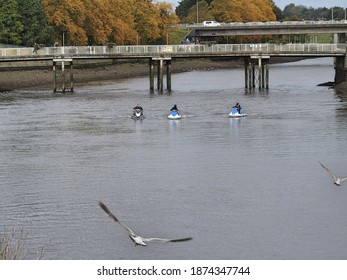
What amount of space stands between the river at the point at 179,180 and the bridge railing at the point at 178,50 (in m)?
19.9

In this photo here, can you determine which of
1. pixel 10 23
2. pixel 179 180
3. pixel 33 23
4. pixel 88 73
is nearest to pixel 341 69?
pixel 33 23

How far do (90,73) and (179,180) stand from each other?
98.3 meters

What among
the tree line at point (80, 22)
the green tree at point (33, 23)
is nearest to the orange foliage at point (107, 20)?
the tree line at point (80, 22)

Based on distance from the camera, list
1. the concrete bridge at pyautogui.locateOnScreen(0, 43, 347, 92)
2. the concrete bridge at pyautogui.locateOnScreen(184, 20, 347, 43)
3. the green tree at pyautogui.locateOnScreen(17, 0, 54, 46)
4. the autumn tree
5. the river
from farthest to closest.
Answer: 1. the concrete bridge at pyautogui.locateOnScreen(184, 20, 347, 43)
2. the autumn tree
3. the green tree at pyautogui.locateOnScreen(17, 0, 54, 46)
4. the concrete bridge at pyautogui.locateOnScreen(0, 43, 347, 92)
5. the river

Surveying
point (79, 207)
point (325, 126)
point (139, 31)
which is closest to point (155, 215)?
point (79, 207)

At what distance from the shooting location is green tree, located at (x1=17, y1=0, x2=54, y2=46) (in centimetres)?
13375

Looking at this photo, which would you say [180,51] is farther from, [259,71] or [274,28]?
[274,28]

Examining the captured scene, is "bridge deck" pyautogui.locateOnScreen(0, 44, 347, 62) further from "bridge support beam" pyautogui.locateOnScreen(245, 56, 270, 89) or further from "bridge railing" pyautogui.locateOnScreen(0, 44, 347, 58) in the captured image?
"bridge support beam" pyautogui.locateOnScreen(245, 56, 270, 89)

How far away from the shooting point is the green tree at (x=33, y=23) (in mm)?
133750

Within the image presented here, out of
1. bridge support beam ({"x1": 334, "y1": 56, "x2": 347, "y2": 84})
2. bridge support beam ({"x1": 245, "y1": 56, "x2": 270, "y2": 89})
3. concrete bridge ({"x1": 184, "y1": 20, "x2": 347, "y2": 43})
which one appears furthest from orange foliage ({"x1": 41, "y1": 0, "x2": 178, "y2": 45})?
bridge support beam ({"x1": 334, "y1": 56, "x2": 347, "y2": 84})

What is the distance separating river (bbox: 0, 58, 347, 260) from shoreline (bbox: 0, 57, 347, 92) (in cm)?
3721

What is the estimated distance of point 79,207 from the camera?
40562 millimetres

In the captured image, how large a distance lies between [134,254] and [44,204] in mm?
8723

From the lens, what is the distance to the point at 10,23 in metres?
134
